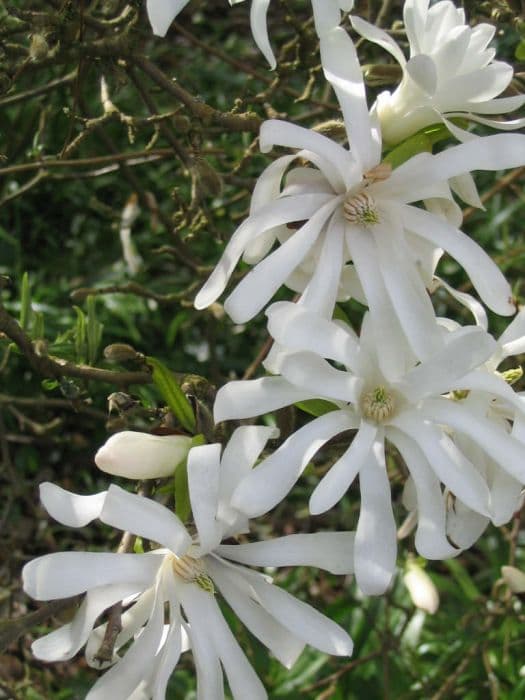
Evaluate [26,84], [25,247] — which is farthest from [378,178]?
[25,247]

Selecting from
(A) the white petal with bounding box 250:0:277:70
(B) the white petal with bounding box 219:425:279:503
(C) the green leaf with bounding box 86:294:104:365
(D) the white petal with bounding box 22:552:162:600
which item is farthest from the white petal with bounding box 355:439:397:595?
(C) the green leaf with bounding box 86:294:104:365

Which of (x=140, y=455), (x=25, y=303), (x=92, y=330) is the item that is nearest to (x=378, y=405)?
(x=140, y=455)

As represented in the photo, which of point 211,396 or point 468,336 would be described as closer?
point 468,336

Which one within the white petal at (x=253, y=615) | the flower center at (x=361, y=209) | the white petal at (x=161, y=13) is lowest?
the white petal at (x=253, y=615)

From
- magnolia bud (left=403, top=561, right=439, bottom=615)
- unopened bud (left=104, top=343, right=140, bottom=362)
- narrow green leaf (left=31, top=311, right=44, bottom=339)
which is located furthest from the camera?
magnolia bud (left=403, top=561, right=439, bottom=615)

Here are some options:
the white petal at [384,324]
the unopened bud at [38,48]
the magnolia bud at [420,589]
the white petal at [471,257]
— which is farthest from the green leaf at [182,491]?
the magnolia bud at [420,589]

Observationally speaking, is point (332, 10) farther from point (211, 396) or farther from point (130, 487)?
point (130, 487)

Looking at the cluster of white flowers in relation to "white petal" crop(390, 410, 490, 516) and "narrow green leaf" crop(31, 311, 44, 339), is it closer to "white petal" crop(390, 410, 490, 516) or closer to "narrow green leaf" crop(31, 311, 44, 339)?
"white petal" crop(390, 410, 490, 516)

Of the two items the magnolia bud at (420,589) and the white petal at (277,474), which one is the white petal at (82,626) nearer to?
the white petal at (277,474)
